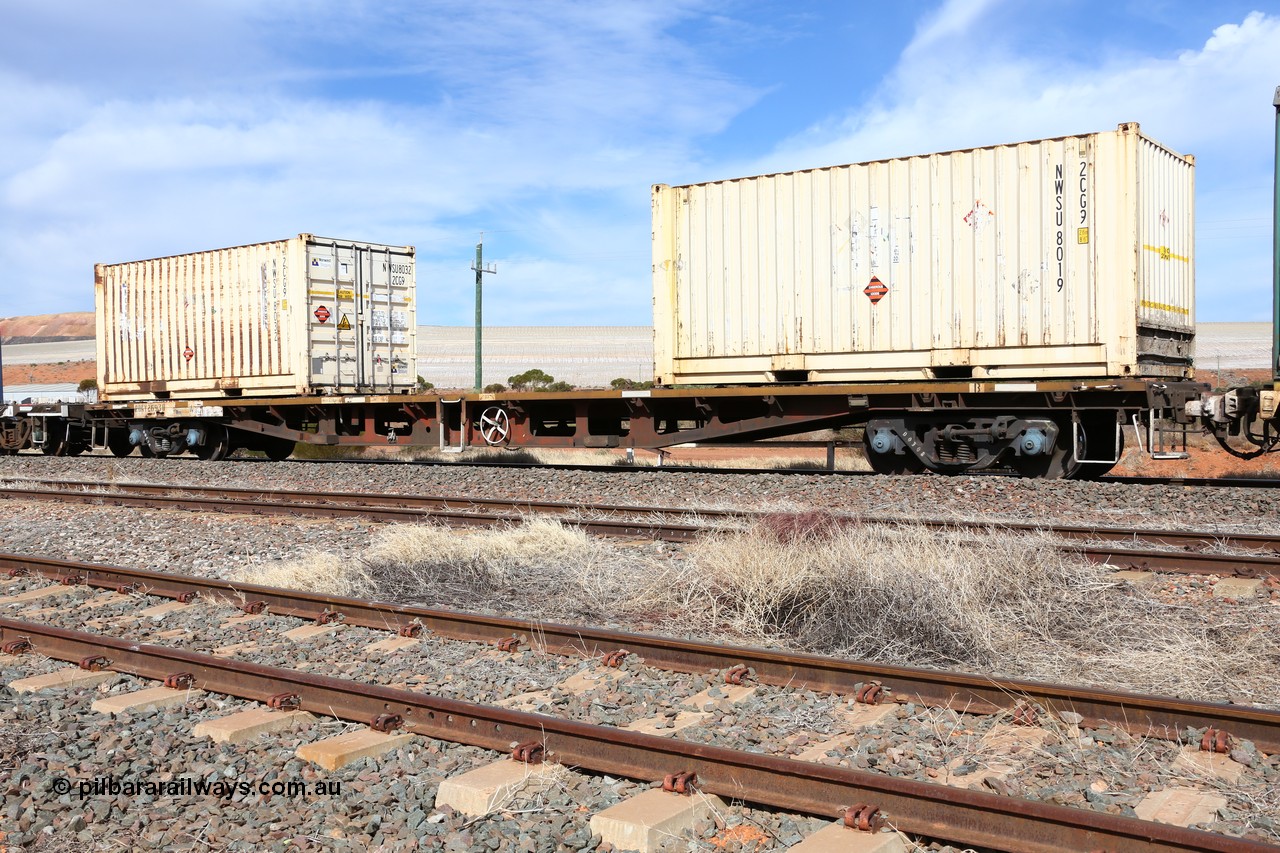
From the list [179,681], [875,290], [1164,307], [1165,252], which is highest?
[1165,252]

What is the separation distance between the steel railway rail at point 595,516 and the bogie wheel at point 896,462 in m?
3.65

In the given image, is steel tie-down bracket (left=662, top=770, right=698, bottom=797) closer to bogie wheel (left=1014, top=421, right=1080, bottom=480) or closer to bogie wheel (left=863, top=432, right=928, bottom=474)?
bogie wheel (left=1014, top=421, right=1080, bottom=480)

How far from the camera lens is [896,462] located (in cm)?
1439

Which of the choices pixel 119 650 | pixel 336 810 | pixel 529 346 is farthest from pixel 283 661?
pixel 529 346

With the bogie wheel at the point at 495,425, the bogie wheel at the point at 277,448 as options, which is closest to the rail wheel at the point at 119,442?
the bogie wheel at the point at 277,448

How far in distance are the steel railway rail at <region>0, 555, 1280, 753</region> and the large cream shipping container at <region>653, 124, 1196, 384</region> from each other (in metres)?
8.72

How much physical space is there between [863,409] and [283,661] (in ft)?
31.6

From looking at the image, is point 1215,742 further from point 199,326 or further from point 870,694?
point 199,326

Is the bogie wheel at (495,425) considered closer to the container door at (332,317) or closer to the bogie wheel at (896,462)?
the container door at (332,317)

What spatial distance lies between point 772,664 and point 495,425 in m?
12.5

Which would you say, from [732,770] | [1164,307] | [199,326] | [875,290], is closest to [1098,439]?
[1164,307]

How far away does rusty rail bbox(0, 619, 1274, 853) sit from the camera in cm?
327

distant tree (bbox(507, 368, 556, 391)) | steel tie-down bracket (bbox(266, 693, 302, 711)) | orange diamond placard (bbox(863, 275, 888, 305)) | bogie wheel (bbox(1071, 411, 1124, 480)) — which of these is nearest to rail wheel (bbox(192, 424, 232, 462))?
orange diamond placard (bbox(863, 275, 888, 305))

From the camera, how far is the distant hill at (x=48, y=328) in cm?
11119
